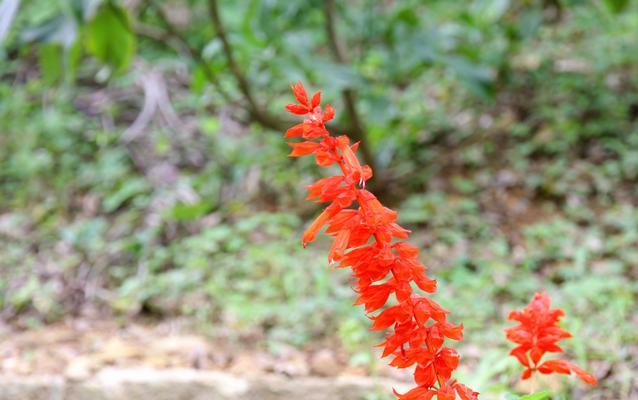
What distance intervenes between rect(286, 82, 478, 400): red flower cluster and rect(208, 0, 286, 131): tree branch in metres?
2.05

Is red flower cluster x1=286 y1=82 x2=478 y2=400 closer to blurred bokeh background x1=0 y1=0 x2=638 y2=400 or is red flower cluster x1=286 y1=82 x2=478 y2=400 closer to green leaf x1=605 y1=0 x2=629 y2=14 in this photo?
blurred bokeh background x1=0 y1=0 x2=638 y2=400

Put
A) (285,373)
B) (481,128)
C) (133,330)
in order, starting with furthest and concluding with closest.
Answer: (481,128), (133,330), (285,373)

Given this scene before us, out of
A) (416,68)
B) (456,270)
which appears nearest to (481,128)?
(416,68)

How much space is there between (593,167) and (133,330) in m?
2.37

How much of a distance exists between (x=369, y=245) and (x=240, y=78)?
234cm

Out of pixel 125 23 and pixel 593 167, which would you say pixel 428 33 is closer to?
pixel 593 167

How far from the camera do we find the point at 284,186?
13.1 feet

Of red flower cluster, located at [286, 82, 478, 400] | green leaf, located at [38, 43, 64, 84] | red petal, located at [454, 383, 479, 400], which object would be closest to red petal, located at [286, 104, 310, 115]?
red flower cluster, located at [286, 82, 478, 400]

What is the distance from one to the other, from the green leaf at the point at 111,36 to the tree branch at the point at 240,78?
394 mm

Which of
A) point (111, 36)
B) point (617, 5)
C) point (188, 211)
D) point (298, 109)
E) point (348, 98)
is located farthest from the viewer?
point (188, 211)

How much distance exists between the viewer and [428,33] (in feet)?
11.1

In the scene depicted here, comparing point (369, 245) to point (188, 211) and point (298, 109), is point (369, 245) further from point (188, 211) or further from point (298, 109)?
point (188, 211)

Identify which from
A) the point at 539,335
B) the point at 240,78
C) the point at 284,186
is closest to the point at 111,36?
the point at 240,78

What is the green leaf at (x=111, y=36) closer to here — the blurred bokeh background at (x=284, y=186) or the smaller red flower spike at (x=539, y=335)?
the blurred bokeh background at (x=284, y=186)
